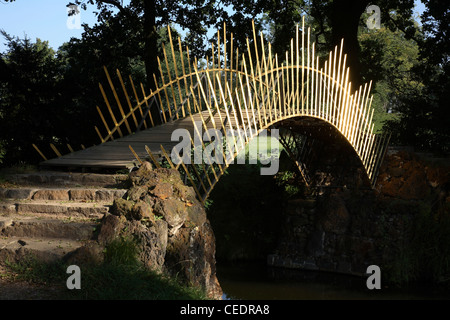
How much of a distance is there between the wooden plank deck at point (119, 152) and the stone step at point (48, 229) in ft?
6.38

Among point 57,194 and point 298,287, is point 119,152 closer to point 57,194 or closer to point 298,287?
point 57,194

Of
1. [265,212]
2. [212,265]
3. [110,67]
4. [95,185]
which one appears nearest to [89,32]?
[110,67]

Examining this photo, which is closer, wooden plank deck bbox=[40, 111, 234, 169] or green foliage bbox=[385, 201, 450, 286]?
wooden plank deck bbox=[40, 111, 234, 169]

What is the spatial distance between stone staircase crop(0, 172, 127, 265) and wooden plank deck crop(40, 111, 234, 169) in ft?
0.96

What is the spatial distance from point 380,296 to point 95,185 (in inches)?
326

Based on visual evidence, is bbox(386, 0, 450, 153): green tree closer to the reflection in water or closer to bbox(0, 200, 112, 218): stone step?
the reflection in water

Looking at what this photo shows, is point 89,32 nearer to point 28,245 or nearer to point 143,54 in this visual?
point 143,54

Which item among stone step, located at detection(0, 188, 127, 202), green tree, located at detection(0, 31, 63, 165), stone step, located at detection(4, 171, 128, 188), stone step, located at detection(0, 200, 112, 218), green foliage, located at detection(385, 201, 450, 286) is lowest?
green foliage, located at detection(385, 201, 450, 286)

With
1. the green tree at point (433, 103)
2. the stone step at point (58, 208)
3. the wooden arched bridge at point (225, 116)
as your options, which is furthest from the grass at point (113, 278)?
the green tree at point (433, 103)

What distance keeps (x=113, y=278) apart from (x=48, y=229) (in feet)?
4.52

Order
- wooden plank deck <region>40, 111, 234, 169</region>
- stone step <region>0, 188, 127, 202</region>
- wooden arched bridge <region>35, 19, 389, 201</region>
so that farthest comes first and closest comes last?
wooden arched bridge <region>35, 19, 389, 201</region>, wooden plank deck <region>40, 111, 234, 169</region>, stone step <region>0, 188, 127, 202</region>

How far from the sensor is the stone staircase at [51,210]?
20.2 ft

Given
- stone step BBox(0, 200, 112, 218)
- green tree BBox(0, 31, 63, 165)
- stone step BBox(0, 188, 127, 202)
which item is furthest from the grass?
green tree BBox(0, 31, 63, 165)

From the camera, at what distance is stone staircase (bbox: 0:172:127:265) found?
6.16 m
